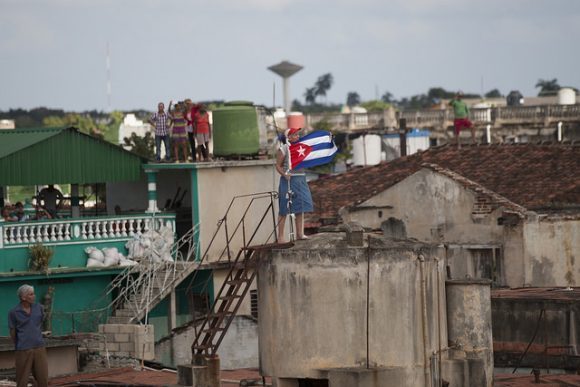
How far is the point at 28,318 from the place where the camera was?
23406 millimetres

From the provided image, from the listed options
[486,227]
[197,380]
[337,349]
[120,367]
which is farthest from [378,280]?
[486,227]

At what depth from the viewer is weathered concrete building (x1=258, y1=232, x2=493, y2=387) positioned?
24.7 metres

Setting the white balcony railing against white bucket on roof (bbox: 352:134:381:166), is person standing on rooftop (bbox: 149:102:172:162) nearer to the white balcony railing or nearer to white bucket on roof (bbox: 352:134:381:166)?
the white balcony railing

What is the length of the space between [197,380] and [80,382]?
263 cm

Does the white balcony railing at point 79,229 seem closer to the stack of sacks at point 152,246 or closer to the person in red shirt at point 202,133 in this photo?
the stack of sacks at point 152,246

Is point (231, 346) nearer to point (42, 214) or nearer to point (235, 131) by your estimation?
point (235, 131)

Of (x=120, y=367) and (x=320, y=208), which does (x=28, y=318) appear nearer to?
(x=120, y=367)

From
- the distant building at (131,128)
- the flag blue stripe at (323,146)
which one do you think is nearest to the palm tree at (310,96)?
the distant building at (131,128)

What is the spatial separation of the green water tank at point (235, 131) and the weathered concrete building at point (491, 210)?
15.9 ft

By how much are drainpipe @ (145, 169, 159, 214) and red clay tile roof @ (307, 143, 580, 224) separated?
21.3 feet

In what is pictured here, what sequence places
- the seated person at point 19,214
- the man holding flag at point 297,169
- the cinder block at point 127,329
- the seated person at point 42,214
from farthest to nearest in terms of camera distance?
the seated person at point 42,214 → the seated person at point 19,214 → the cinder block at point 127,329 → the man holding flag at point 297,169

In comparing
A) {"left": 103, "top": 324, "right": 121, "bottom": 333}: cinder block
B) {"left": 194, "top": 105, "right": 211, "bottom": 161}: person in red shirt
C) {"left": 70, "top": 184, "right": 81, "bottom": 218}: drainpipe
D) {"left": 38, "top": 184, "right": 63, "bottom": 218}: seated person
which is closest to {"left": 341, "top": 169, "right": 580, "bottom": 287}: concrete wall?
{"left": 194, "top": 105, "right": 211, "bottom": 161}: person in red shirt

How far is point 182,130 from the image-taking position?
38.8m

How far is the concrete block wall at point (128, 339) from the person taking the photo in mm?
35219
